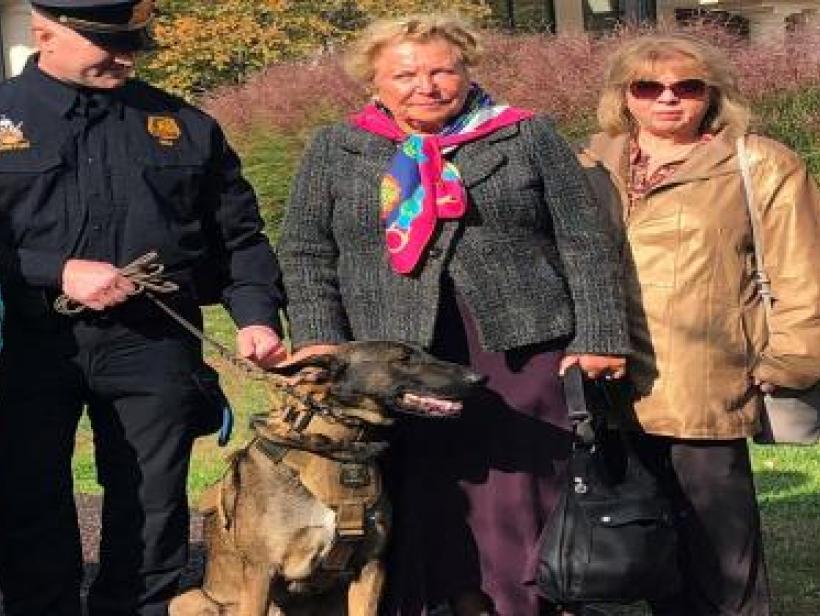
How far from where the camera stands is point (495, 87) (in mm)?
15094

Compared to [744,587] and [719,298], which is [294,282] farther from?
[744,587]

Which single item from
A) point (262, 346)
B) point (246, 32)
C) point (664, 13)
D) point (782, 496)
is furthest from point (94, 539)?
point (664, 13)

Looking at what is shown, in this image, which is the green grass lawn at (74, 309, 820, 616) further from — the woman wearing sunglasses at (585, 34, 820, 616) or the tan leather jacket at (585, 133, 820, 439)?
the tan leather jacket at (585, 133, 820, 439)

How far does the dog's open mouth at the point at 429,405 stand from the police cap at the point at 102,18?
125 centimetres

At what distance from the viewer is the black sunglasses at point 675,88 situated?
15.4ft

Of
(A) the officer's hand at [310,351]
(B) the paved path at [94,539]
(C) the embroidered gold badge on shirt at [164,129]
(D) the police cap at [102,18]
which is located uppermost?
(D) the police cap at [102,18]

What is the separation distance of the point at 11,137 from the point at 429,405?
1.38m

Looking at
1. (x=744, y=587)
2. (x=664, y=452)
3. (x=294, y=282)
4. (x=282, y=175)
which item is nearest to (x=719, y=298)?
(x=664, y=452)

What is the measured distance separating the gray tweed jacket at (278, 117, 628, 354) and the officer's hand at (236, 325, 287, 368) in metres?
0.11

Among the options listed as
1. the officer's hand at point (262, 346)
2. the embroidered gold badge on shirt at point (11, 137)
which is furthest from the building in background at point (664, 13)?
the embroidered gold badge on shirt at point (11, 137)

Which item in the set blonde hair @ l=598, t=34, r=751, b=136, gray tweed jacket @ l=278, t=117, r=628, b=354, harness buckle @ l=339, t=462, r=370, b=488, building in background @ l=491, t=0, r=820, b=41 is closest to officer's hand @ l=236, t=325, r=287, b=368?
gray tweed jacket @ l=278, t=117, r=628, b=354

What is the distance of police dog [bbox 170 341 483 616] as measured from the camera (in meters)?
4.48

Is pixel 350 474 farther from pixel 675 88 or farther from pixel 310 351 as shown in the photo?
pixel 675 88

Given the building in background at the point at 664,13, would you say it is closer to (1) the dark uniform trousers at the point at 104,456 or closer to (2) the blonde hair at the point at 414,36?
(2) the blonde hair at the point at 414,36
